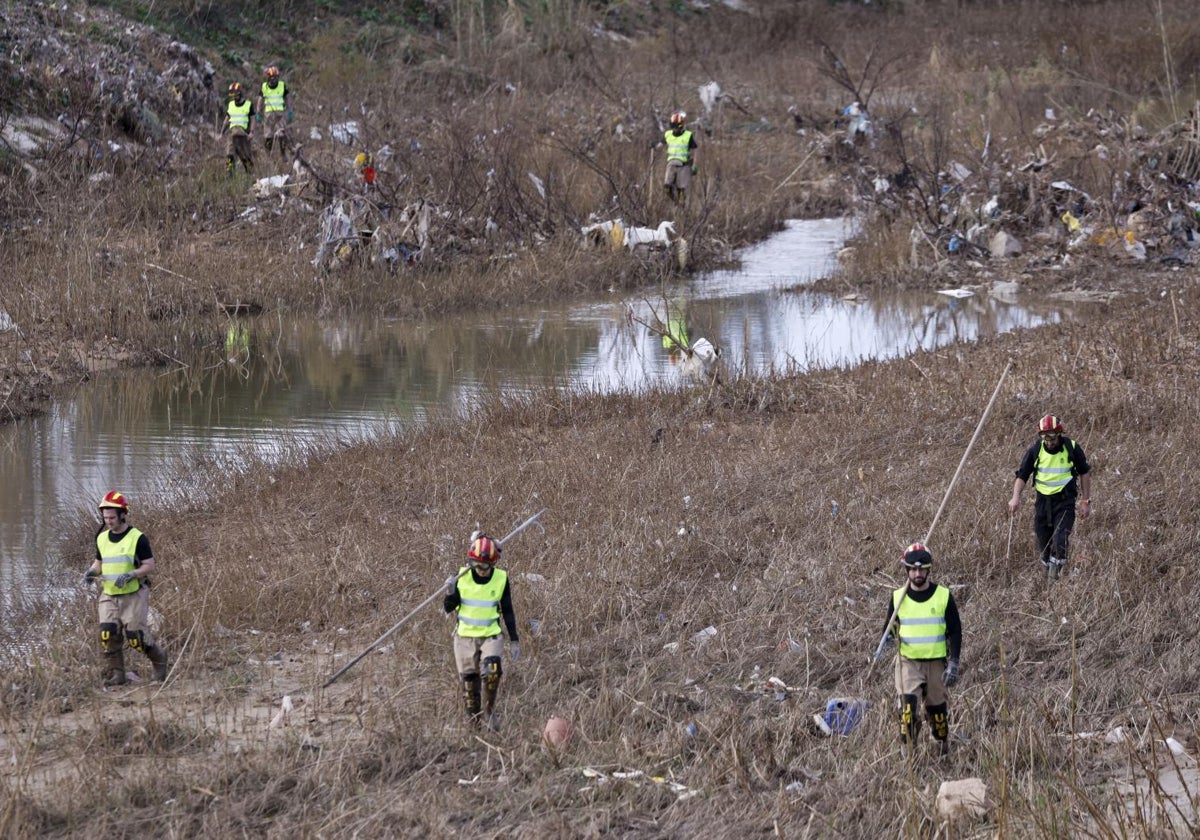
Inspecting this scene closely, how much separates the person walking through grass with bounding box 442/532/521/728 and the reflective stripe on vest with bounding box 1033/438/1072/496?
328 cm

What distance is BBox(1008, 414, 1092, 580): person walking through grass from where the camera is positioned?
24.9 feet

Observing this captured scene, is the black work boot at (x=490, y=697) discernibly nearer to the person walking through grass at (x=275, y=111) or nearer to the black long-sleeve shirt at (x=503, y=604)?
the black long-sleeve shirt at (x=503, y=604)

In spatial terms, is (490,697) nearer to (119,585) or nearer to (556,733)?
(556,733)

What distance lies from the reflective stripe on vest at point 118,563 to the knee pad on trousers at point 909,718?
3.47m

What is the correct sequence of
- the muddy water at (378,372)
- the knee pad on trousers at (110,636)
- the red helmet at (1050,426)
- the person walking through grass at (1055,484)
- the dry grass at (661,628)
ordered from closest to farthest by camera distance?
the dry grass at (661,628) < the knee pad on trousers at (110,636) < the red helmet at (1050,426) < the person walking through grass at (1055,484) < the muddy water at (378,372)

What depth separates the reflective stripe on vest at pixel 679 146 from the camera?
21.1 m

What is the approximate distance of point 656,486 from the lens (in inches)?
376

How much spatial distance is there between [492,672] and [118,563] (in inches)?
76.1

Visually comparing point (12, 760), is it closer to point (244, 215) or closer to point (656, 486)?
point (656, 486)

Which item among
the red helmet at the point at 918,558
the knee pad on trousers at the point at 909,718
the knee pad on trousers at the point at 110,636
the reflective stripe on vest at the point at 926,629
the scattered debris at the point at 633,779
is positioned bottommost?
the scattered debris at the point at 633,779

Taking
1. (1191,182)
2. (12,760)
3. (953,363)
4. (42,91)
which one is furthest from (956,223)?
(12,760)

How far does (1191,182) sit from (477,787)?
18.9 m

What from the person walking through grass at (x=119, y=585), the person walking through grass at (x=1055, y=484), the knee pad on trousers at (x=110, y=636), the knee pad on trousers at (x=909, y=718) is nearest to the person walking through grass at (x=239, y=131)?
the person walking through grass at (x=119, y=585)

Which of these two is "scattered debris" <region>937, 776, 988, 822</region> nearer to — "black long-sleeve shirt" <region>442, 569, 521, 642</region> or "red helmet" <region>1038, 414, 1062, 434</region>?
"black long-sleeve shirt" <region>442, 569, 521, 642</region>
